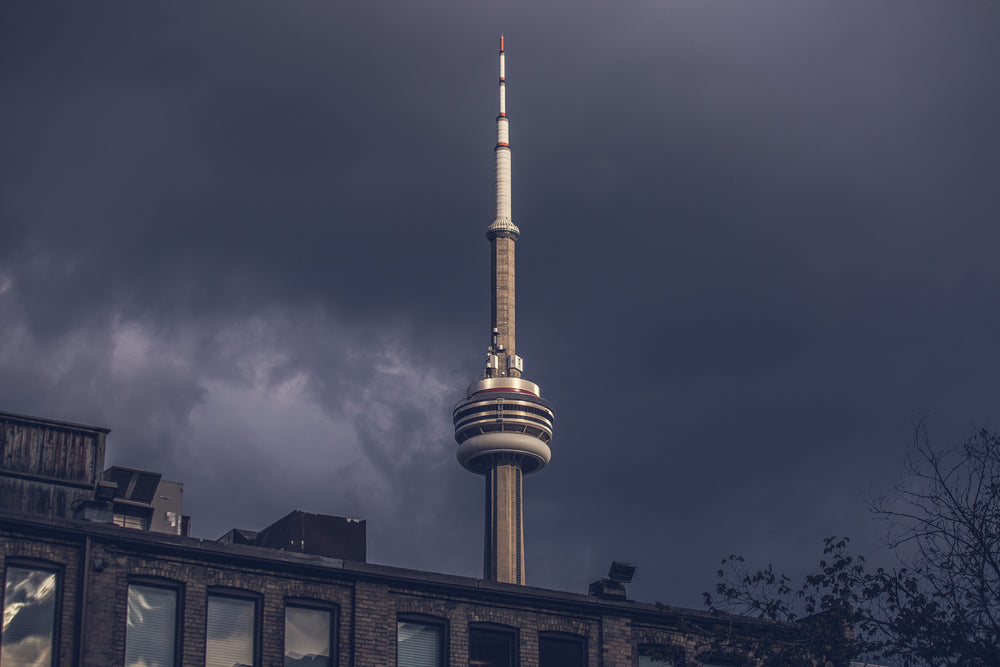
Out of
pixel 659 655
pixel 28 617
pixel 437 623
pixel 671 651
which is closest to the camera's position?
pixel 28 617

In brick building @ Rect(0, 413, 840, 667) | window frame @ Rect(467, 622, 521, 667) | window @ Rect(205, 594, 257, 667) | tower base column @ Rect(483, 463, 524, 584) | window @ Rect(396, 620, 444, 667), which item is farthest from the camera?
tower base column @ Rect(483, 463, 524, 584)

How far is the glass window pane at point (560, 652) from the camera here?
39.2 metres

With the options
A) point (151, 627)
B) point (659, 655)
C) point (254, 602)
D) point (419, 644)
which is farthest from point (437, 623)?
point (151, 627)

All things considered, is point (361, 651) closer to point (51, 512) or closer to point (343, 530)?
point (343, 530)

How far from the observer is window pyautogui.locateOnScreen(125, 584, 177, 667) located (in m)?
34.2

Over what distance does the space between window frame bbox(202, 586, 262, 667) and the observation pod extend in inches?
3676

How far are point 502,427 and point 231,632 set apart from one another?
94.9m

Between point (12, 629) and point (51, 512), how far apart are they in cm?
524

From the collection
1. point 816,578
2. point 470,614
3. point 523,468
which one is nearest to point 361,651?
point 470,614

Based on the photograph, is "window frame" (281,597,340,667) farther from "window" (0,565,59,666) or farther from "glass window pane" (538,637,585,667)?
"window" (0,565,59,666)

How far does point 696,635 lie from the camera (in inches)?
1596

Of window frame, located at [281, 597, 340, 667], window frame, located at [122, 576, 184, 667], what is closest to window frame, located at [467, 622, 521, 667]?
window frame, located at [281, 597, 340, 667]

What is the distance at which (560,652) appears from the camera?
3944 centimetres

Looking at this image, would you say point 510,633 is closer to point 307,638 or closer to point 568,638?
point 568,638
